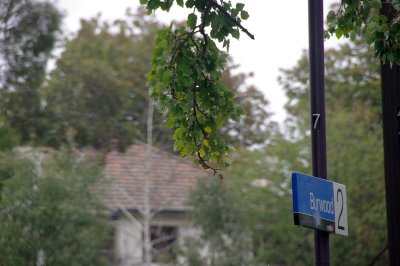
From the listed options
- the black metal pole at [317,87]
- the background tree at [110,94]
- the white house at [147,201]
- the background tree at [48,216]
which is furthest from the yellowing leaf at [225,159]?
the white house at [147,201]

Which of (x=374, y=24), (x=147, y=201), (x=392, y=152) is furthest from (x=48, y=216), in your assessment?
(x=374, y=24)

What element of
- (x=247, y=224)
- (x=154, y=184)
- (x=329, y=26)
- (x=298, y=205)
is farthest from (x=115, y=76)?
(x=298, y=205)

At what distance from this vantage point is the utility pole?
10109 mm

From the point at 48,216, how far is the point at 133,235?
31.7 ft

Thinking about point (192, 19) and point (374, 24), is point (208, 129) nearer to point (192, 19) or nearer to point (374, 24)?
point (192, 19)

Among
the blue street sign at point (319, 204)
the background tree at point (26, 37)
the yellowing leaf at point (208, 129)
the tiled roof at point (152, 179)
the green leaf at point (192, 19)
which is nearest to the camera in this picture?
the blue street sign at point (319, 204)

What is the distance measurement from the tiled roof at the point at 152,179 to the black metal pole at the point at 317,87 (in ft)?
81.8

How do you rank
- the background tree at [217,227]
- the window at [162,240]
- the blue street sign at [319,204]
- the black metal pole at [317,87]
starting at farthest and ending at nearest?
the window at [162,240]
the background tree at [217,227]
the black metal pole at [317,87]
the blue street sign at [319,204]

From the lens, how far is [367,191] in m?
30.8

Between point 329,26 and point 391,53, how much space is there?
70.4 inches

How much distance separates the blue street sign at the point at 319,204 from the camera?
29.8ft

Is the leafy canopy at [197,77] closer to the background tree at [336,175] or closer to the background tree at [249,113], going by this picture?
the background tree at [336,175]

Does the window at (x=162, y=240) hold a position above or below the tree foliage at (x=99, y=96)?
below

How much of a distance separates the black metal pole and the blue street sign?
0.50 ft
